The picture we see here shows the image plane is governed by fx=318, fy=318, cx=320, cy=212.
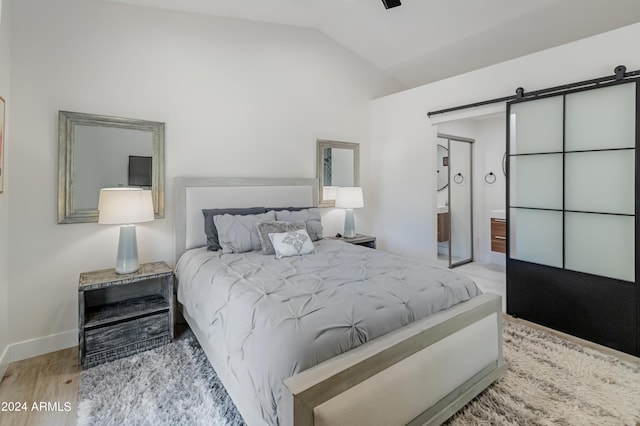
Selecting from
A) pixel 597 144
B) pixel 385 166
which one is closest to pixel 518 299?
pixel 597 144

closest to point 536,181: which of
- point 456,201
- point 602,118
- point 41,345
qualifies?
point 602,118

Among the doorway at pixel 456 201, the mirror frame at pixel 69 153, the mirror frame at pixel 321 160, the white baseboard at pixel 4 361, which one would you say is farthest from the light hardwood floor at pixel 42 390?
the doorway at pixel 456 201

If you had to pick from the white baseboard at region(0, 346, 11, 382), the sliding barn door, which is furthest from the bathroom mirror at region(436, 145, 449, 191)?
the white baseboard at region(0, 346, 11, 382)

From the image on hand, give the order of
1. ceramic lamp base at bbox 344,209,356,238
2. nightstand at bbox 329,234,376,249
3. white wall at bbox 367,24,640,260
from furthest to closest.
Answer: ceramic lamp base at bbox 344,209,356,238 < nightstand at bbox 329,234,376,249 < white wall at bbox 367,24,640,260

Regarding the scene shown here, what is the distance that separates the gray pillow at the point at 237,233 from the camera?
284 centimetres

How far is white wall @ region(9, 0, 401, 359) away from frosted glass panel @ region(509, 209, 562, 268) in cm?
234

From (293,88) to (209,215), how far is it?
1.84m

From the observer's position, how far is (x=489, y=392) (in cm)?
194

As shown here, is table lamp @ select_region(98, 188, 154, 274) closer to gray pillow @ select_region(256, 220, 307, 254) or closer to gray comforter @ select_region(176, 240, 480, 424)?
gray comforter @ select_region(176, 240, 480, 424)

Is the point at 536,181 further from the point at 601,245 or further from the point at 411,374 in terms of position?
the point at 411,374

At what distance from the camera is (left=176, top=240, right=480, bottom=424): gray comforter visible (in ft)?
4.35

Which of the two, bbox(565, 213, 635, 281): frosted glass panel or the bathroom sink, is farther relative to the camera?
the bathroom sink

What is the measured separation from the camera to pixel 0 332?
218 cm

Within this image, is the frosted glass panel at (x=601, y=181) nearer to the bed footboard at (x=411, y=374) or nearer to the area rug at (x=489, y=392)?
the area rug at (x=489, y=392)
